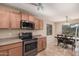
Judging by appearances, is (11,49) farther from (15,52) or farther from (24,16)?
(24,16)

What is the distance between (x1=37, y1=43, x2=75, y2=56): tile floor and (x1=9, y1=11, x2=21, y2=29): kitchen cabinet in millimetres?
829

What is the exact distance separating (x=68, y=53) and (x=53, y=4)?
104 cm

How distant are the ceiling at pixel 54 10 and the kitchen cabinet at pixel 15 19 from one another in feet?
0.78

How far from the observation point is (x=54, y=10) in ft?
6.20

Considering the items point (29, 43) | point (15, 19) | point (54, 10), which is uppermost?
point (54, 10)

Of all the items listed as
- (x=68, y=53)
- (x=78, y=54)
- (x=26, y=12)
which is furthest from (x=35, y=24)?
(x=78, y=54)

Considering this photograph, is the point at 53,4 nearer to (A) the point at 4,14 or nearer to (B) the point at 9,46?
(A) the point at 4,14

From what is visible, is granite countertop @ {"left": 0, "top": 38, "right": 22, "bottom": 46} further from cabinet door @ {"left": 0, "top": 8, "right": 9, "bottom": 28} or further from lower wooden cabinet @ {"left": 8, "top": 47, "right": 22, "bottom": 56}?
cabinet door @ {"left": 0, "top": 8, "right": 9, "bottom": 28}

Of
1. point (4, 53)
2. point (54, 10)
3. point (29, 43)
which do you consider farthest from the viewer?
point (29, 43)

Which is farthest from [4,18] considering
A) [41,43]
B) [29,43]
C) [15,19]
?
[41,43]

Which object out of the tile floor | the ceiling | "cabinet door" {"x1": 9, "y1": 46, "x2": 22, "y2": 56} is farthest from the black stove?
the ceiling

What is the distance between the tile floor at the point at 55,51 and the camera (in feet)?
6.10

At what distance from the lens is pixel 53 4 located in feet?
5.79

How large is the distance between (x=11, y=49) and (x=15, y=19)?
2.18 feet
